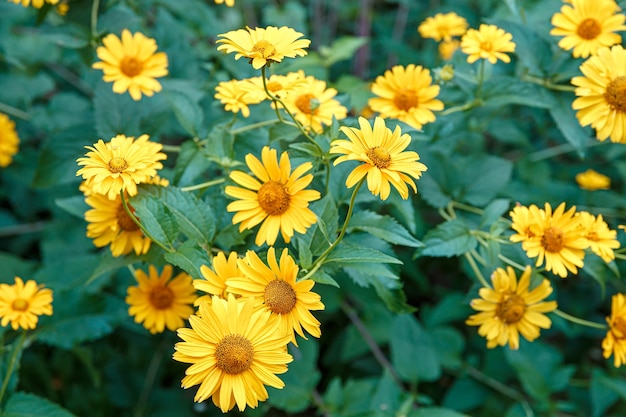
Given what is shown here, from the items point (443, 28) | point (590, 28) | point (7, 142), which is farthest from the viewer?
point (7, 142)

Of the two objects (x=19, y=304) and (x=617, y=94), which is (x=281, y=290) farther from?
(x=617, y=94)

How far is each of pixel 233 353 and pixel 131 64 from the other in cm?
102

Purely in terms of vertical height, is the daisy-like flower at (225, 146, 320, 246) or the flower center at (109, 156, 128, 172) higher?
the flower center at (109, 156, 128, 172)

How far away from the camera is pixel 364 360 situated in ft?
7.14

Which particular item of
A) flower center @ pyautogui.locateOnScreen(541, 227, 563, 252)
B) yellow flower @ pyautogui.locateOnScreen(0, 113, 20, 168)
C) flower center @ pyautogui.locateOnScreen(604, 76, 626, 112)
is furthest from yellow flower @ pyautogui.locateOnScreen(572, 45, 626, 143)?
yellow flower @ pyautogui.locateOnScreen(0, 113, 20, 168)

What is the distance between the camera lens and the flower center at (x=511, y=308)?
1465mm

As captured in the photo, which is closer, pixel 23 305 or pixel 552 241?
pixel 552 241

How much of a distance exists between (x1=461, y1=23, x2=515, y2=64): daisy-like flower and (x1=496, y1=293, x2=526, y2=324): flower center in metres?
0.63

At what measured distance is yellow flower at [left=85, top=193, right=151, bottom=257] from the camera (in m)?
1.39

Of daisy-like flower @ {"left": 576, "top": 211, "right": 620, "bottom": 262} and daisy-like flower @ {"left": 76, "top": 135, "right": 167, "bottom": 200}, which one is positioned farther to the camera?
daisy-like flower @ {"left": 576, "top": 211, "right": 620, "bottom": 262}

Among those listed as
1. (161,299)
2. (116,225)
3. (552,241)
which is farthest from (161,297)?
(552,241)

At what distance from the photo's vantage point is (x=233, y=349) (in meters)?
1.08

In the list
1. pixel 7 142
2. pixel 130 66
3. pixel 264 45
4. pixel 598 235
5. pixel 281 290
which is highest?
pixel 264 45

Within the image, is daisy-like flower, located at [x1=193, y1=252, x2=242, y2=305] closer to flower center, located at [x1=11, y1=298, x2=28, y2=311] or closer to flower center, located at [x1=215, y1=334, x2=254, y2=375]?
flower center, located at [x1=215, y1=334, x2=254, y2=375]
